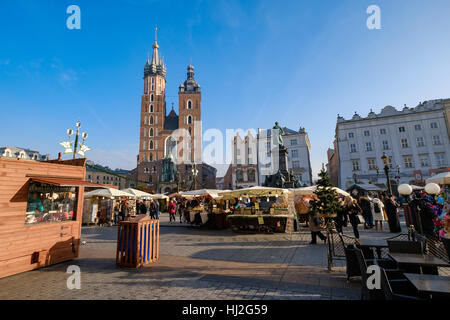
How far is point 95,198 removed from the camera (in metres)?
18.3

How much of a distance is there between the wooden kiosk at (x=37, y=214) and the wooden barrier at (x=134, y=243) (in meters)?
2.00

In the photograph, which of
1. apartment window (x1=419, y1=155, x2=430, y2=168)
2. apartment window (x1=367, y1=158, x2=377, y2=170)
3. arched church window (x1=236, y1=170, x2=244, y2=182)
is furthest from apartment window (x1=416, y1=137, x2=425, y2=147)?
arched church window (x1=236, y1=170, x2=244, y2=182)

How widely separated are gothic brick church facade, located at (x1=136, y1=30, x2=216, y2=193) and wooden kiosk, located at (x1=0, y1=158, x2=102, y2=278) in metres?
56.7

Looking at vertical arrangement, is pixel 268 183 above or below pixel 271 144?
below

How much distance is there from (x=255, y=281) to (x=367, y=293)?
7.16 feet

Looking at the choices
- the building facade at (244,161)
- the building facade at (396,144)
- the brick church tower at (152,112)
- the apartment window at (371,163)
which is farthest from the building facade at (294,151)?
the brick church tower at (152,112)

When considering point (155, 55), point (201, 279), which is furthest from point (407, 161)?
point (155, 55)

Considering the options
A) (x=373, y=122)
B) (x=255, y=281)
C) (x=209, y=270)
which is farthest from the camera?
(x=373, y=122)

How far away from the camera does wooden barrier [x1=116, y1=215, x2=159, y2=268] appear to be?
236 inches

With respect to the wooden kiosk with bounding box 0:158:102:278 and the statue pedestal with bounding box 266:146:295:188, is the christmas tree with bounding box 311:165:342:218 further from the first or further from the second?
the statue pedestal with bounding box 266:146:295:188
